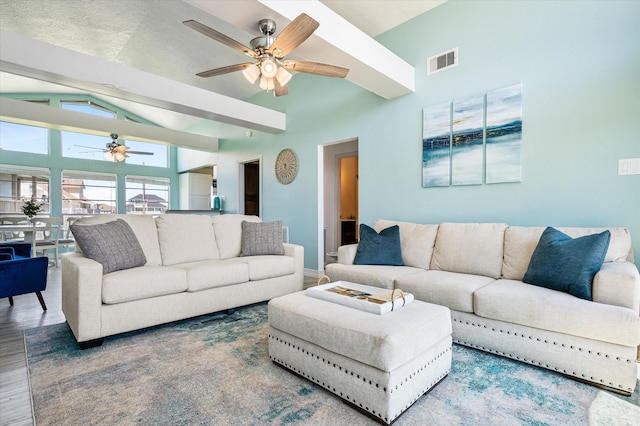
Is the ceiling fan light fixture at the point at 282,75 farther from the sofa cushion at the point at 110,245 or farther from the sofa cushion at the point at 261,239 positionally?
the sofa cushion at the point at 110,245

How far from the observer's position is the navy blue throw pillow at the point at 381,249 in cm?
318

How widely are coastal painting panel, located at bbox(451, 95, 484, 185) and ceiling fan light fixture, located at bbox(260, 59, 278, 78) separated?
2.00 metres

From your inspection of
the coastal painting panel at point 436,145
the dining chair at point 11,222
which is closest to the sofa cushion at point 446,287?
the coastal painting panel at point 436,145

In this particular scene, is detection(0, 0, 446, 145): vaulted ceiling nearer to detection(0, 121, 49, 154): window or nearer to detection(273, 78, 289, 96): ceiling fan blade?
detection(273, 78, 289, 96): ceiling fan blade

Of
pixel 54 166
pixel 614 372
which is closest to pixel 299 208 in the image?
pixel 614 372

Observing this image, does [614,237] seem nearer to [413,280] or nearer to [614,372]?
[614,372]

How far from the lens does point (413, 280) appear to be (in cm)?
258

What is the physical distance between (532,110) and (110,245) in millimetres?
3984

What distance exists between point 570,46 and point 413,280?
2.48m

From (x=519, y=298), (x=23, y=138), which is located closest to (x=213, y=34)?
(x=519, y=298)

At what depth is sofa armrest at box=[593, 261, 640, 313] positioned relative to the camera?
1.79m

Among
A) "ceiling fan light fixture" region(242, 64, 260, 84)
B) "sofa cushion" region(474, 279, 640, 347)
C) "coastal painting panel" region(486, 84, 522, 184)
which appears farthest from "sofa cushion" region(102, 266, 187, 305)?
"coastal painting panel" region(486, 84, 522, 184)

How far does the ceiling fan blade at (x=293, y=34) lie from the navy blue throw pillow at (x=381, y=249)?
1.95m

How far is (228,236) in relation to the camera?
3668mm
